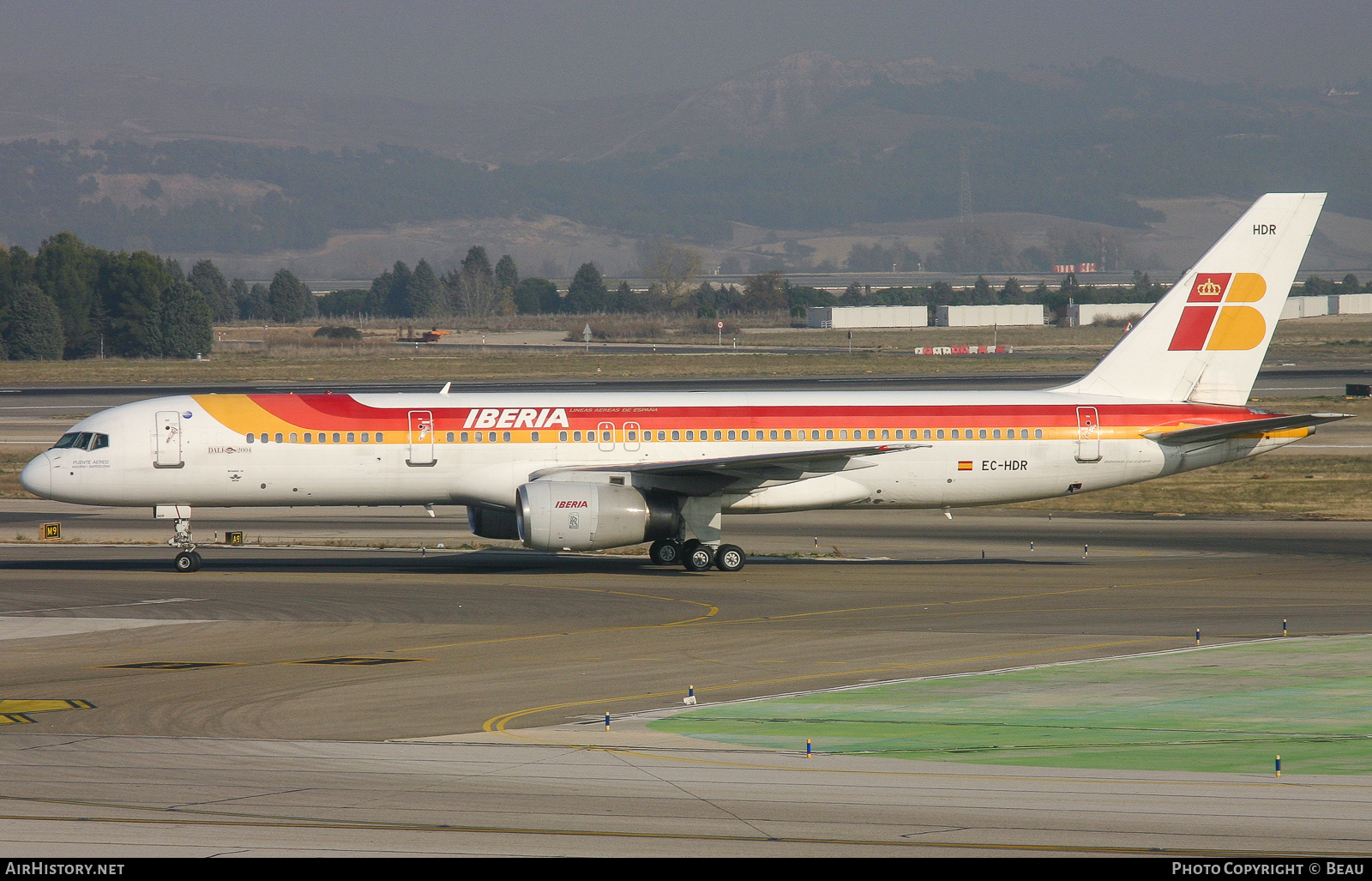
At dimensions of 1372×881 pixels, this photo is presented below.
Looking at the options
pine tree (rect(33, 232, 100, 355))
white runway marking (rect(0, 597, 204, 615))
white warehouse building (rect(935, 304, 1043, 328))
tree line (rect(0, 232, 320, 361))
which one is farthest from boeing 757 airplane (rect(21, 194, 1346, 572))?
white warehouse building (rect(935, 304, 1043, 328))

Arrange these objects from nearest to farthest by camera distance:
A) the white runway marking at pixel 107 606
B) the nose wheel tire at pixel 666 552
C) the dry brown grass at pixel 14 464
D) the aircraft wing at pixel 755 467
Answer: the white runway marking at pixel 107 606
the aircraft wing at pixel 755 467
the nose wheel tire at pixel 666 552
the dry brown grass at pixel 14 464

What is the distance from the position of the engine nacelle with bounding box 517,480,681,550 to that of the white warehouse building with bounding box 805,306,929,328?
140850mm

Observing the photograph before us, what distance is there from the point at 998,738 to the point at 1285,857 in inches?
201

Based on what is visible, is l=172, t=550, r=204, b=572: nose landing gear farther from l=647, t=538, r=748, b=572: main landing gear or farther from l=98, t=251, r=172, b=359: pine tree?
l=98, t=251, r=172, b=359: pine tree

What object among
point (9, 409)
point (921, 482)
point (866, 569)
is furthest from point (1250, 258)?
point (9, 409)

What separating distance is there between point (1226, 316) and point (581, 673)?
72.8 feet

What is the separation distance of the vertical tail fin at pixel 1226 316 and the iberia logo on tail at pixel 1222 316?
0.07ft

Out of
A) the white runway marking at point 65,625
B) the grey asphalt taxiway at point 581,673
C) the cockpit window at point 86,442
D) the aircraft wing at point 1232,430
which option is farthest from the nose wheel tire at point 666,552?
the cockpit window at point 86,442

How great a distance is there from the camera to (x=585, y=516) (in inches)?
1190

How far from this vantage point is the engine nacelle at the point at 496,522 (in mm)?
33031

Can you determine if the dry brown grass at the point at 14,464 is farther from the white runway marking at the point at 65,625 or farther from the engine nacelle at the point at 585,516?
the engine nacelle at the point at 585,516

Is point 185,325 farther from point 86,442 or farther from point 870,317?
point 86,442

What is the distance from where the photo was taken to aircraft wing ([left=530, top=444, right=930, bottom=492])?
31.0 metres

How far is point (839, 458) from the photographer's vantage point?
31.8 m
